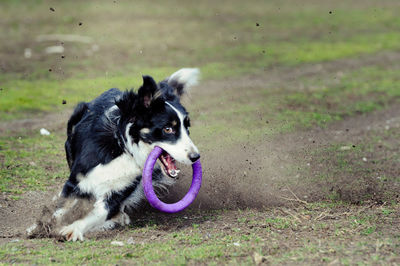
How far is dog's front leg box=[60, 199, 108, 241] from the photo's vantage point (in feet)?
19.0

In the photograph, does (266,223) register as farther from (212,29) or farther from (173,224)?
(212,29)

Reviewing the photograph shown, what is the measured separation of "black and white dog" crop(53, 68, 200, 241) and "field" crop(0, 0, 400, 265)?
30 cm

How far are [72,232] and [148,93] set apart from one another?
5.84 ft

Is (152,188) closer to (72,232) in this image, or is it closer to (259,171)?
(72,232)

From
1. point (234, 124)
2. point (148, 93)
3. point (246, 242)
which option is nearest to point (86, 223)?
point (148, 93)

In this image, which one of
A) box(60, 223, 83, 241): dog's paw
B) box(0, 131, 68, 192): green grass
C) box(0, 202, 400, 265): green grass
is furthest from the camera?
box(0, 131, 68, 192): green grass

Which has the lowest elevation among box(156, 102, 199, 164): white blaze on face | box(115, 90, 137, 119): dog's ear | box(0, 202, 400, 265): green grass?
box(0, 202, 400, 265): green grass

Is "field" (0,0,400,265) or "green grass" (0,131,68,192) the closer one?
"field" (0,0,400,265)

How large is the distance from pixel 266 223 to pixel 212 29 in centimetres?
1580

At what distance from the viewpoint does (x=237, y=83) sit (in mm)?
14102

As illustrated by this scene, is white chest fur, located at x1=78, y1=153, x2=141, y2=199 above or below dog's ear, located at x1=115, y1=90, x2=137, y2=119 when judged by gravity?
below

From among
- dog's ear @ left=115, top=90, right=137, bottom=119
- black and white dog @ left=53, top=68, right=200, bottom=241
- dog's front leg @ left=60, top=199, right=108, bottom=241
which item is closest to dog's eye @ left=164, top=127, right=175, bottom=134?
black and white dog @ left=53, top=68, right=200, bottom=241

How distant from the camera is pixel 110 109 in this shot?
6.25 meters

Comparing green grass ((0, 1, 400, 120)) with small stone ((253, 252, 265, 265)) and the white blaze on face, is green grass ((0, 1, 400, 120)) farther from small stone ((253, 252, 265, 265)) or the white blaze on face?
small stone ((253, 252, 265, 265))
